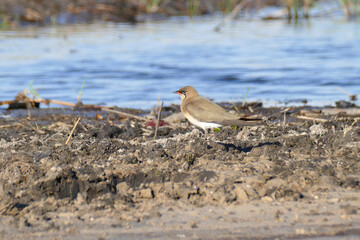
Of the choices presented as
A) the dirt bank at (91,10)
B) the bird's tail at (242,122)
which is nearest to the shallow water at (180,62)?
the dirt bank at (91,10)

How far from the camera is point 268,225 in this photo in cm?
356

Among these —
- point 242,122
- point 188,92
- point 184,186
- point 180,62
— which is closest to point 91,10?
point 180,62

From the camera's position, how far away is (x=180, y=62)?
12719mm

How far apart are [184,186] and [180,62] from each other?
28.7ft

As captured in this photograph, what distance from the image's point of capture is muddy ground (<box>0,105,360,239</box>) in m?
3.57

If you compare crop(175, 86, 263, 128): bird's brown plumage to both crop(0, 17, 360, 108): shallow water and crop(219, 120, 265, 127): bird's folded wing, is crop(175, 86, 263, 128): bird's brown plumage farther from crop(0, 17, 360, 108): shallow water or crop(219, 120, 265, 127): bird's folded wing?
crop(0, 17, 360, 108): shallow water

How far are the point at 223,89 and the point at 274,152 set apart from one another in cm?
525

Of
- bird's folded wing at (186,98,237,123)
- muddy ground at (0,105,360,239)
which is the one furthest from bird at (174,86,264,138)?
muddy ground at (0,105,360,239)

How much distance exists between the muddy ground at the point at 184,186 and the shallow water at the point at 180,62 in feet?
12.2

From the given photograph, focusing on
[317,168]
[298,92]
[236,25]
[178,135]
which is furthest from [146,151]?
[236,25]

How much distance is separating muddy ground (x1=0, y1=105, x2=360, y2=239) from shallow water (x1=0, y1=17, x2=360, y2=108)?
3.72 m

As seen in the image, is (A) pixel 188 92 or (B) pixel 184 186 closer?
(B) pixel 184 186

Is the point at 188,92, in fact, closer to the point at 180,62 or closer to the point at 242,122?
the point at 242,122

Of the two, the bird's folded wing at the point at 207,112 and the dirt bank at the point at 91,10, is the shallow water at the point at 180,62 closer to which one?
the dirt bank at the point at 91,10
